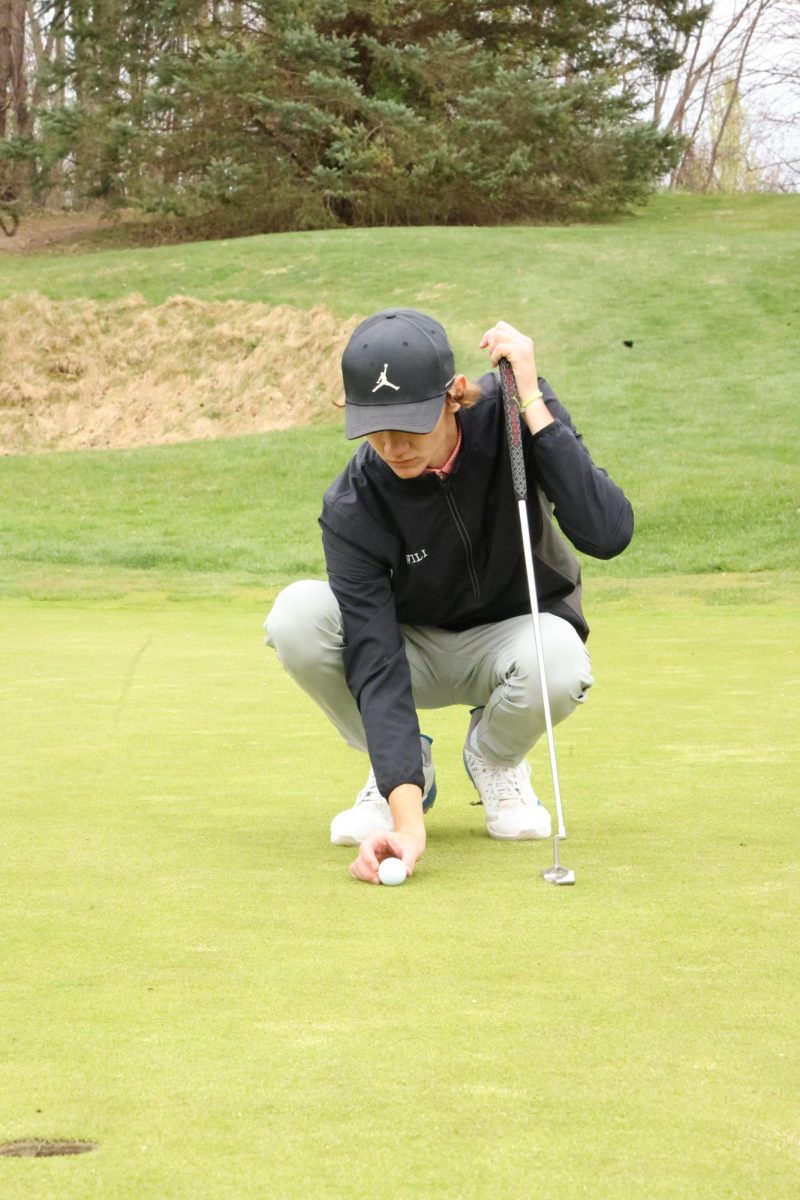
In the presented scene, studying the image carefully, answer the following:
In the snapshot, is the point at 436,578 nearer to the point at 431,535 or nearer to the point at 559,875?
the point at 431,535

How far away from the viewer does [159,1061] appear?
89.0 inches

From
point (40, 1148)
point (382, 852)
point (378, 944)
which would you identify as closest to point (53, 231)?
point (382, 852)

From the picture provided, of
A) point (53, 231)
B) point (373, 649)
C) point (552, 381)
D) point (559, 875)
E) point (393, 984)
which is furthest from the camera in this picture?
point (53, 231)

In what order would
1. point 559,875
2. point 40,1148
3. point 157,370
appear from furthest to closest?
point 157,370, point 559,875, point 40,1148

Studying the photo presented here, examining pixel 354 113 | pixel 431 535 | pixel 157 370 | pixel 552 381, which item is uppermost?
pixel 354 113

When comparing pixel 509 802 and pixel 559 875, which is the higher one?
pixel 559 875

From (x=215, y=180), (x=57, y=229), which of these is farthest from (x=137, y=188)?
(x=57, y=229)

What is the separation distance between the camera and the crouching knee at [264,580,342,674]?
404 cm

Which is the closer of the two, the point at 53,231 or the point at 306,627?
the point at 306,627

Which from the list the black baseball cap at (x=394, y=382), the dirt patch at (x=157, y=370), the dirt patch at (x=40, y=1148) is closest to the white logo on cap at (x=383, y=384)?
the black baseball cap at (x=394, y=382)

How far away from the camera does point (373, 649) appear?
3.92m

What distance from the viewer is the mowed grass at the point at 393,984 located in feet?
6.23

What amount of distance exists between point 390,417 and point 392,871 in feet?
3.33

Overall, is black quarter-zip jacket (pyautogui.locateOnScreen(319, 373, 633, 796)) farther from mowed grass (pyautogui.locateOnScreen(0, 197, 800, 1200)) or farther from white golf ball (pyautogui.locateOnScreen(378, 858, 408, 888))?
mowed grass (pyautogui.locateOnScreen(0, 197, 800, 1200))
